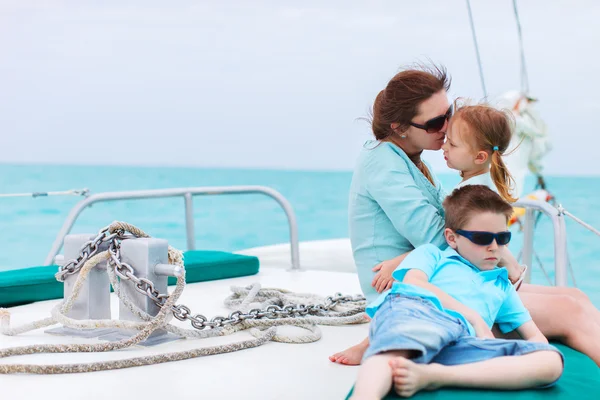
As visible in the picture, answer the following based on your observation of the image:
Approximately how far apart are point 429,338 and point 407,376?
13cm

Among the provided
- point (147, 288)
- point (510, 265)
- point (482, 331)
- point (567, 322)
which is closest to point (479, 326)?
point (482, 331)

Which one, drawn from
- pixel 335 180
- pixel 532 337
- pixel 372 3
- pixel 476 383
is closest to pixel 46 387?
pixel 476 383

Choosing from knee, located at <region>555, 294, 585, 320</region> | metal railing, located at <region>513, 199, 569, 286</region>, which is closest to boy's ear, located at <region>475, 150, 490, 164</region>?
knee, located at <region>555, 294, 585, 320</region>

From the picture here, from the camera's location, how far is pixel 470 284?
1911 millimetres

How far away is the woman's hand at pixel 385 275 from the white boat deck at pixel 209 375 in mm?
256

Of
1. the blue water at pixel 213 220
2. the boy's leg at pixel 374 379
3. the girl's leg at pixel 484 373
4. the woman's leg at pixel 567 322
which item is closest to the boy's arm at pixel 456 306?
the girl's leg at pixel 484 373

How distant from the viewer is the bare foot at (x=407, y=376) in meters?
1.53

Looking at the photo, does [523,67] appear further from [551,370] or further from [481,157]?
[551,370]

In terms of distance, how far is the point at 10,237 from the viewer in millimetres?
19484

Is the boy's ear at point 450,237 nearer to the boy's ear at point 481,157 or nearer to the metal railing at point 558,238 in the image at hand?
the boy's ear at point 481,157

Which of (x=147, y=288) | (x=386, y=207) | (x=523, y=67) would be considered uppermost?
Answer: (x=523, y=67)

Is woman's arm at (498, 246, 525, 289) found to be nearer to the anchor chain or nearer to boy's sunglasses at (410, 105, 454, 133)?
boy's sunglasses at (410, 105, 454, 133)

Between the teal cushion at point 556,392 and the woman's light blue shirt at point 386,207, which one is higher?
the woman's light blue shirt at point 386,207

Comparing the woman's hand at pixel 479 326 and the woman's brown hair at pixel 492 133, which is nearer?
the woman's hand at pixel 479 326
